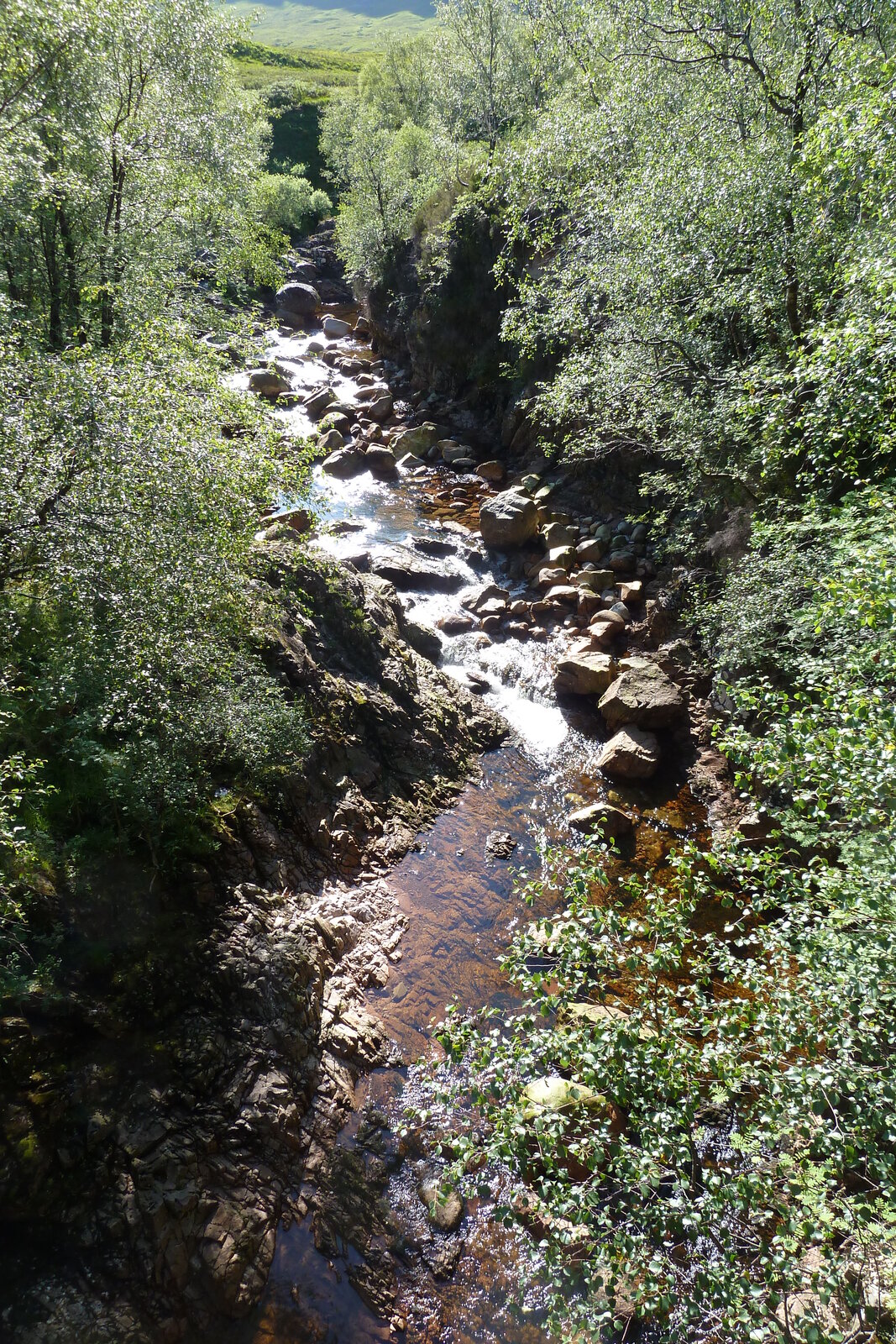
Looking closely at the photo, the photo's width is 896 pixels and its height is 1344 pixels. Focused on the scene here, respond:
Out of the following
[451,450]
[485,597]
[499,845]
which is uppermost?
[451,450]

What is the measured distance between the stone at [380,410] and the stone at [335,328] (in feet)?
51.8

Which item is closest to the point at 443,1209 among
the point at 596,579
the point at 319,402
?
the point at 596,579

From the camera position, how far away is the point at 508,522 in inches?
924

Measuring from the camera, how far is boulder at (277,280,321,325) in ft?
159

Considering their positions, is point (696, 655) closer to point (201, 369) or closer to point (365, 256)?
point (201, 369)

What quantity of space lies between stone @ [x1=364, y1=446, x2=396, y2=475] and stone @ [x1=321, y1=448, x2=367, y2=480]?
1.75 feet

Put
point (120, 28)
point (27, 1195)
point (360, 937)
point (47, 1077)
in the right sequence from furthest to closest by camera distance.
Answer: point (120, 28) → point (360, 937) → point (47, 1077) → point (27, 1195)

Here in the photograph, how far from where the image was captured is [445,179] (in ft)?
115

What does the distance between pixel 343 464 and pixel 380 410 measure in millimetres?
6994

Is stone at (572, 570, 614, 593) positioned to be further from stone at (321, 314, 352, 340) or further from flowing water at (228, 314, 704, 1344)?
stone at (321, 314, 352, 340)

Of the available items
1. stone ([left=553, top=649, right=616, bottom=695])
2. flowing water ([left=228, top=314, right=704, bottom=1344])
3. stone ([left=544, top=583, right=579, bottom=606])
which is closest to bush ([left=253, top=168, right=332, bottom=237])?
flowing water ([left=228, top=314, right=704, bottom=1344])

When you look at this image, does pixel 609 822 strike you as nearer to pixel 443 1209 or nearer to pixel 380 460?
pixel 443 1209

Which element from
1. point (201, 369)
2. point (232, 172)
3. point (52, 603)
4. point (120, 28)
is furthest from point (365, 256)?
point (52, 603)

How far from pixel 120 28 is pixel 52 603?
15828mm
